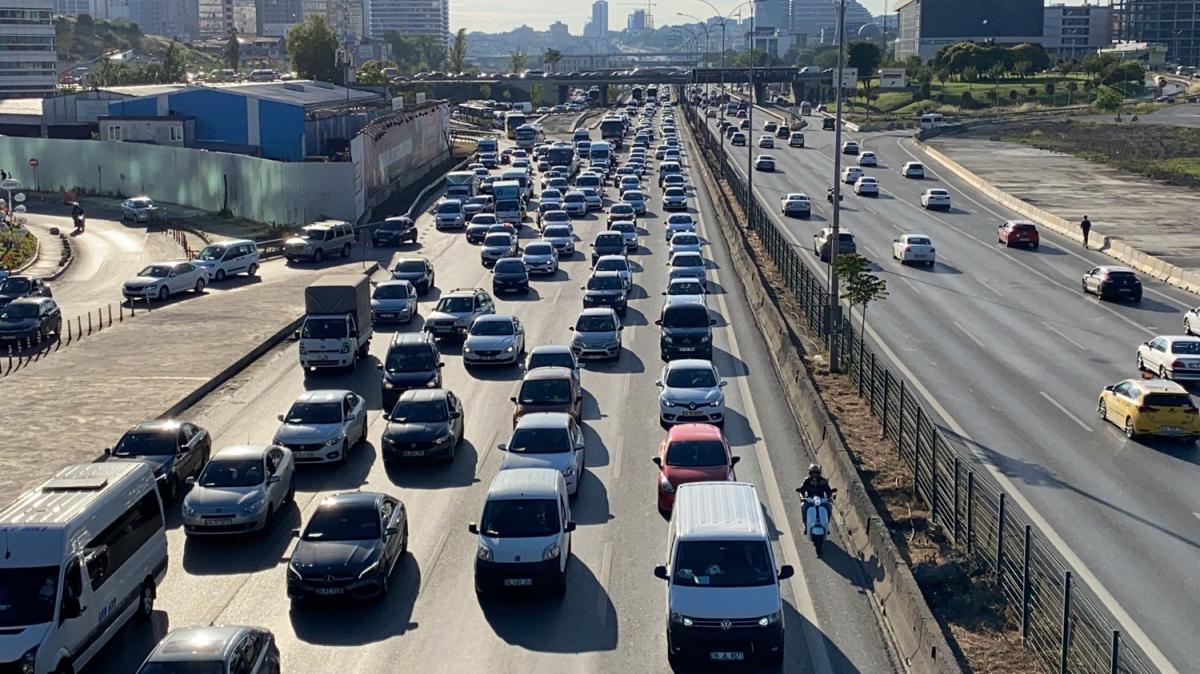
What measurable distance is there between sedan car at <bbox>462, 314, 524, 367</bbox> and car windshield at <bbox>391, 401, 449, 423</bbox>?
28.4 feet

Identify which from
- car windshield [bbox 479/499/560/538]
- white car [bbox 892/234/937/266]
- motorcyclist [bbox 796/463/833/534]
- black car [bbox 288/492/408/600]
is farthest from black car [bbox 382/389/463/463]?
white car [bbox 892/234/937/266]

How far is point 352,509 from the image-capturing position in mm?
19953

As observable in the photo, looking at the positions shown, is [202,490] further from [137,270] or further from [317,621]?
[137,270]

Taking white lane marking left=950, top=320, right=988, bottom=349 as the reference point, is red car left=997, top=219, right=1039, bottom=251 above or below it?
above

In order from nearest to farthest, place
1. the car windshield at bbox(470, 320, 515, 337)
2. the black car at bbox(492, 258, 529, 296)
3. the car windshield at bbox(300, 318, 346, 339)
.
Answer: the car windshield at bbox(300, 318, 346, 339), the car windshield at bbox(470, 320, 515, 337), the black car at bbox(492, 258, 529, 296)

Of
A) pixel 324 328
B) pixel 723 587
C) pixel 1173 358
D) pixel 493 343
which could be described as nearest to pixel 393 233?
pixel 324 328

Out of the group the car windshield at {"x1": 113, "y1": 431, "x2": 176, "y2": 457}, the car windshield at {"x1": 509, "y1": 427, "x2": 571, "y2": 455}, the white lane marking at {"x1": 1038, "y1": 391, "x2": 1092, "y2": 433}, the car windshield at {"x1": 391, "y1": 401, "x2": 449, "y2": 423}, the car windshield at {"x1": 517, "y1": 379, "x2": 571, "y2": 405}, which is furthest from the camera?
the white lane marking at {"x1": 1038, "y1": 391, "x2": 1092, "y2": 433}

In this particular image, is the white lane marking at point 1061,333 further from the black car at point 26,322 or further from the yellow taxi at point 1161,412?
the black car at point 26,322

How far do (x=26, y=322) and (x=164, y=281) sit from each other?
8.55m

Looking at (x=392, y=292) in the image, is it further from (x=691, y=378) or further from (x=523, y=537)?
(x=523, y=537)

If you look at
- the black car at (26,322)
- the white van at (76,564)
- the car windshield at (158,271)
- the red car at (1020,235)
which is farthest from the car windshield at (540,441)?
the red car at (1020,235)

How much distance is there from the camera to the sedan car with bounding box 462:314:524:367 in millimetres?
35938

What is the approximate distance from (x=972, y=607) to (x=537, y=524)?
234 inches

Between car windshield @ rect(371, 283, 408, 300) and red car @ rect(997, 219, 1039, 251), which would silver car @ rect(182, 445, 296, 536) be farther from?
red car @ rect(997, 219, 1039, 251)
